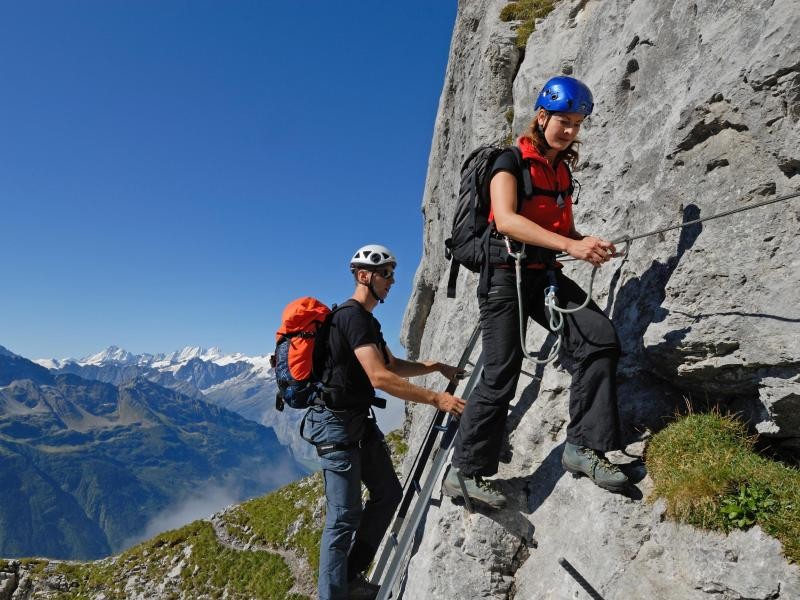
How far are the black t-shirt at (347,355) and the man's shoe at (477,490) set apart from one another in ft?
5.62

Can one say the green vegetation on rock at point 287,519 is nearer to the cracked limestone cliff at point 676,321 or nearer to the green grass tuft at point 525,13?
the cracked limestone cliff at point 676,321

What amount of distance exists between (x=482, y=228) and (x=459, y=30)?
21.3m

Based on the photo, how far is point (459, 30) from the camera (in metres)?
23.7

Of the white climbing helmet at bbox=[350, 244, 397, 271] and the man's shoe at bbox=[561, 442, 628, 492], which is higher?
the white climbing helmet at bbox=[350, 244, 397, 271]

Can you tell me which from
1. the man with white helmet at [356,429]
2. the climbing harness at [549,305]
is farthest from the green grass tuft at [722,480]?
the man with white helmet at [356,429]

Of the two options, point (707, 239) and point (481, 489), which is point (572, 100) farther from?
point (481, 489)

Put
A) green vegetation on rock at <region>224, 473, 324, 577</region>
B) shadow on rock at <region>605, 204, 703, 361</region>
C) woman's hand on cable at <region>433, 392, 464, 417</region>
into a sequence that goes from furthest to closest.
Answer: green vegetation on rock at <region>224, 473, 324, 577</region>, woman's hand on cable at <region>433, 392, 464, 417</region>, shadow on rock at <region>605, 204, 703, 361</region>

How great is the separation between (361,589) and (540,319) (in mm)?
4735

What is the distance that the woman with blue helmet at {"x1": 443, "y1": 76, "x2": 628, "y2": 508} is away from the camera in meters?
5.67

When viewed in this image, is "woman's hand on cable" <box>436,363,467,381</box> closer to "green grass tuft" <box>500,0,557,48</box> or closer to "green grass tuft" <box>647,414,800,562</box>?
"green grass tuft" <box>647,414,800,562</box>

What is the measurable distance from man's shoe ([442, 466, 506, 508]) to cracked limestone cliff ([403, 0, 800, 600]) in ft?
1.05

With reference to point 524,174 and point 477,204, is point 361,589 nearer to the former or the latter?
point 477,204

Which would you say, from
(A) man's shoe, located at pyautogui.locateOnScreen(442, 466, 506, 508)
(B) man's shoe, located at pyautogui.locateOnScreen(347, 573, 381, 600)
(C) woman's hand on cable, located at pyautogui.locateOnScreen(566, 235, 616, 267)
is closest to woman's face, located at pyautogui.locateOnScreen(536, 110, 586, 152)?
(C) woman's hand on cable, located at pyautogui.locateOnScreen(566, 235, 616, 267)

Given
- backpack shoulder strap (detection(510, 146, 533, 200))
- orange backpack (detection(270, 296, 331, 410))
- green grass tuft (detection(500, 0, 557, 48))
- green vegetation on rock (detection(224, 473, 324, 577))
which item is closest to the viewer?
backpack shoulder strap (detection(510, 146, 533, 200))
